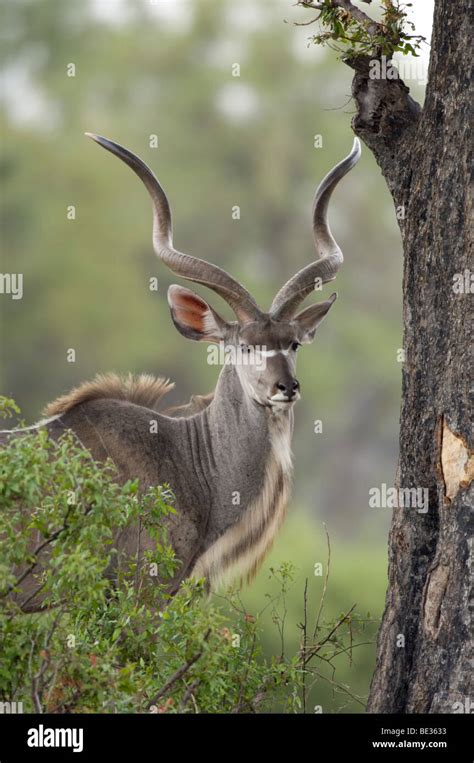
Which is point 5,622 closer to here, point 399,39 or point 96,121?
point 399,39

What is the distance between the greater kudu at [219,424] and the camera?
6.26m

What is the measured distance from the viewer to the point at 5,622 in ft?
15.1

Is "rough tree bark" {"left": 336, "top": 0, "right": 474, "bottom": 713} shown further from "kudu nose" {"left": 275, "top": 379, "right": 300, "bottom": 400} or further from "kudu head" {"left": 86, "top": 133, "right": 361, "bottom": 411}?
"kudu head" {"left": 86, "top": 133, "right": 361, "bottom": 411}

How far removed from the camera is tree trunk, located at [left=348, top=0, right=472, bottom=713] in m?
4.79

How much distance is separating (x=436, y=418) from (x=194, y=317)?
1.93 m

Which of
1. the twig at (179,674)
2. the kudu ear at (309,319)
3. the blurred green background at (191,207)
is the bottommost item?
the twig at (179,674)

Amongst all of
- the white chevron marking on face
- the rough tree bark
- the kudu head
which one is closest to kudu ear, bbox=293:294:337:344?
the kudu head

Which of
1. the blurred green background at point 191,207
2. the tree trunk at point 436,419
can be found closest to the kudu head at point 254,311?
the tree trunk at point 436,419

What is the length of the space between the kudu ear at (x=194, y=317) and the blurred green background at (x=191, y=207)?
1406 centimetres

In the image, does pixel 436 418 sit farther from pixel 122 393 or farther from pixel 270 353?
pixel 122 393

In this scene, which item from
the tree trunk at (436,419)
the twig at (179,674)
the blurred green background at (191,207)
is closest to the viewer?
the twig at (179,674)

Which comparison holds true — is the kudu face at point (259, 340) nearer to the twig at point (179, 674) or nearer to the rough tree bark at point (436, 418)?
the rough tree bark at point (436, 418)

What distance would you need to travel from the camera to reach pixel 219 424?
21.4 feet
